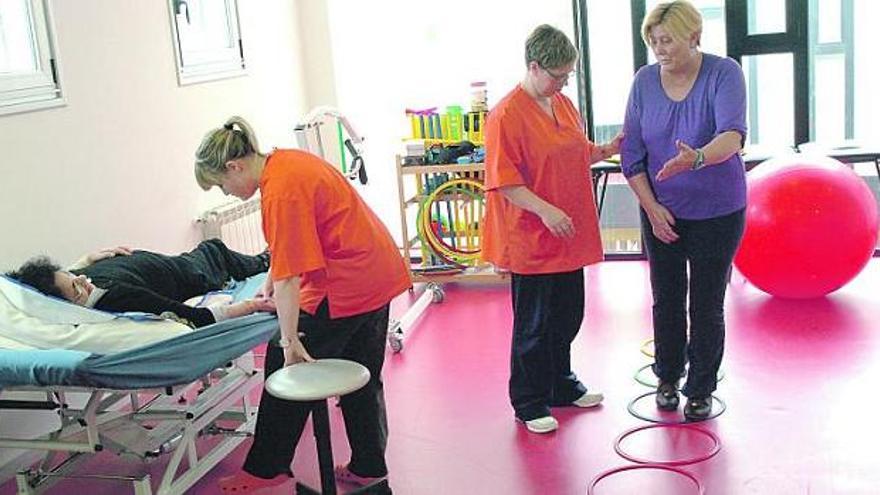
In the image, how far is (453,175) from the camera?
5113 millimetres

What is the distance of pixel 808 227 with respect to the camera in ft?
14.1

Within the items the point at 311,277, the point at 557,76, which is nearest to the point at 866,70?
the point at 557,76

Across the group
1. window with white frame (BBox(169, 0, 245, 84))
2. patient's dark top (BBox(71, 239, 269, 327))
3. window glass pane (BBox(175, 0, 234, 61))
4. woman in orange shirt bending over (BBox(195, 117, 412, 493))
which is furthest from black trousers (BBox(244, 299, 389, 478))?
window glass pane (BBox(175, 0, 234, 61))

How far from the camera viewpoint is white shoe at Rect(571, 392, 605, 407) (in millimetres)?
3521

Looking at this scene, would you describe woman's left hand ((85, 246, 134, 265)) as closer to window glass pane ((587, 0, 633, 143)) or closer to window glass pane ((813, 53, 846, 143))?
window glass pane ((587, 0, 633, 143))

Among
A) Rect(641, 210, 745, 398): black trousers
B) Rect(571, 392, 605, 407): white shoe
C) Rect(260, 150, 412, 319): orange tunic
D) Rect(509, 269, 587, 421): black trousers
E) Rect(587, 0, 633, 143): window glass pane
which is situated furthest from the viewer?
Rect(587, 0, 633, 143): window glass pane

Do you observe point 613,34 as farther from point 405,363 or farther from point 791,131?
point 405,363

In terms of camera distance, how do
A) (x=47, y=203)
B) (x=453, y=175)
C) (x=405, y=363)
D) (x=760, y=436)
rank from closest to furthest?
(x=760, y=436) → (x=47, y=203) → (x=405, y=363) → (x=453, y=175)

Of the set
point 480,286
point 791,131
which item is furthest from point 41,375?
point 791,131

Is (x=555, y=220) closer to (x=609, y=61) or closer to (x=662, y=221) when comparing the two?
(x=662, y=221)

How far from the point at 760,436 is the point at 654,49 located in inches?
51.0

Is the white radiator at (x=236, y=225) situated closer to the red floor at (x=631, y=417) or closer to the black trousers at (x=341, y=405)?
the red floor at (x=631, y=417)

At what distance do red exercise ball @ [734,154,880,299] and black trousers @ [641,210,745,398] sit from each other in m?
1.19

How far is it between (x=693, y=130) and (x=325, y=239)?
48.4 inches
